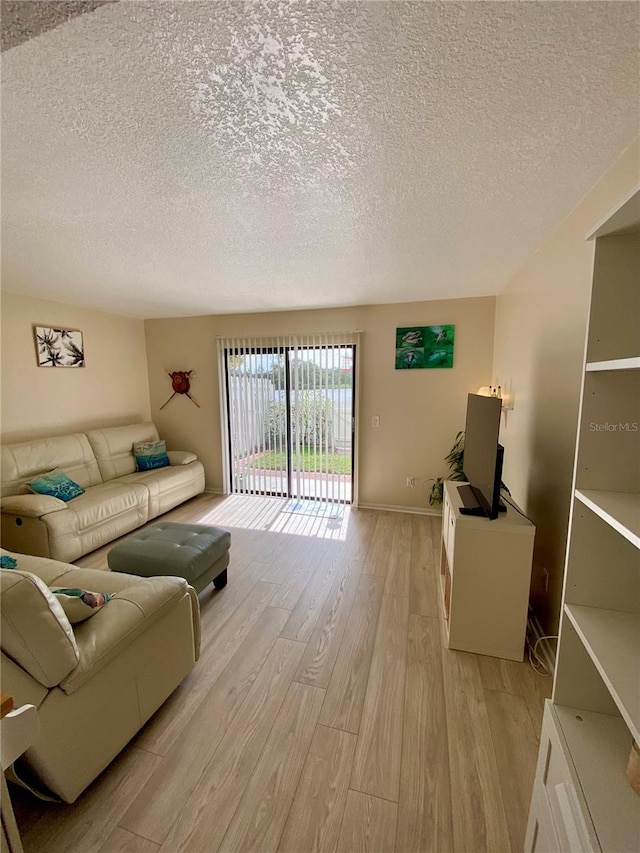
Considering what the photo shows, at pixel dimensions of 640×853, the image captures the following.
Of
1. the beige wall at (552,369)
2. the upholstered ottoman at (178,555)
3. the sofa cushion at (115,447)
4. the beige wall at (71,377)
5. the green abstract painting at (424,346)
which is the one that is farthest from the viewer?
the sofa cushion at (115,447)

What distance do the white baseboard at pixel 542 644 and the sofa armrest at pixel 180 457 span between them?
3827 mm

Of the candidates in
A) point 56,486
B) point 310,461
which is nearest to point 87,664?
point 56,486

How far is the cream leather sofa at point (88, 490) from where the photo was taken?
2.60 metres

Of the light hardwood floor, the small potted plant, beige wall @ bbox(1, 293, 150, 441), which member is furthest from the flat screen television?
beige wall @ bbox(1, 293, 150, 441)

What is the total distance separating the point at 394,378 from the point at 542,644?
2593 mm

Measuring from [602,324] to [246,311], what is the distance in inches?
146

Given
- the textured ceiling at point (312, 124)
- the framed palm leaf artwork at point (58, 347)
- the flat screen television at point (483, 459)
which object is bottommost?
the flat screen television at point (483, 459)

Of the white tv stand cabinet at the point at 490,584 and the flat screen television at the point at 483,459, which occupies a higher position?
the flat screen television at the point at 483,459

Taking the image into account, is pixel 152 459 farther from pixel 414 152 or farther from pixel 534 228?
pixel 534 228

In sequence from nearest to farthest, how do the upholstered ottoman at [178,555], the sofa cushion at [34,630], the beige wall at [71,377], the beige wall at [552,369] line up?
the sofa cushion at [34,630] → the beige wall at [552,369] → the upholstered ottoman at [178,555] → the beige wall at [71,377]

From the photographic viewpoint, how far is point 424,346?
11.5 ft

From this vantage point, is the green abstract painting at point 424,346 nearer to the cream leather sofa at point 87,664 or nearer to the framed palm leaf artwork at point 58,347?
the cream leather sofa at point 87,664

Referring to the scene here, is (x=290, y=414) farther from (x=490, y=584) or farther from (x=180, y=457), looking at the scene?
(x=490, y=584)

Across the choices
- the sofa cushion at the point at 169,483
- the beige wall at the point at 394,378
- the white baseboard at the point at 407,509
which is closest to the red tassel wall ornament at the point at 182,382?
the beige wall at the point at 394,378
